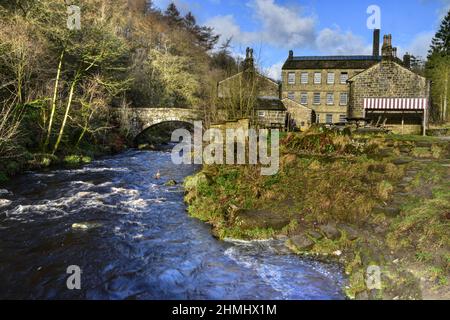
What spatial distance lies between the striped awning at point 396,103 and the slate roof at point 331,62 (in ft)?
73.9

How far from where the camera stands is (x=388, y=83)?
110ft

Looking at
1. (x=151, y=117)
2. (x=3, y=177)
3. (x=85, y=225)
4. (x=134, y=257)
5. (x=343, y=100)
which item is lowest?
(x=134, y=257)

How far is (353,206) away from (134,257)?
20.7ft

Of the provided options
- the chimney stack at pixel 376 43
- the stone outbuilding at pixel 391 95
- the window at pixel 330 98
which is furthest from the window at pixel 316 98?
the stone outbuilding at pixel 391 95

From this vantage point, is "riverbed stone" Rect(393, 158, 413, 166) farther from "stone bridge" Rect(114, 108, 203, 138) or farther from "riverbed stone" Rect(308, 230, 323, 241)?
"stone bridge" Rect(114, 108, 203, 138)

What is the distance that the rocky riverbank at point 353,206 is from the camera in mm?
8021

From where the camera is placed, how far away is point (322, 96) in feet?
180

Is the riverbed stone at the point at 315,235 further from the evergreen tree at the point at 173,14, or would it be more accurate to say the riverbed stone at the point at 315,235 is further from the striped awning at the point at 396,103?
the evergreen tree at the point at 173,14

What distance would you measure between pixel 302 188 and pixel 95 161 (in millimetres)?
17877

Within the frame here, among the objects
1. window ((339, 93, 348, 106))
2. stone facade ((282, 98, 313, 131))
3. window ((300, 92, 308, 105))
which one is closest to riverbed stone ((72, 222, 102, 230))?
stone facade ((282, 98, 313, 131))

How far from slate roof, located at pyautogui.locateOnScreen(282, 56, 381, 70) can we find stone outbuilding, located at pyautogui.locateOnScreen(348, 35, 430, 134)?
68.3 feet

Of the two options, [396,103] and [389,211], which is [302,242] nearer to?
[389,211]

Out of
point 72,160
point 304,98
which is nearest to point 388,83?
point 304,98
